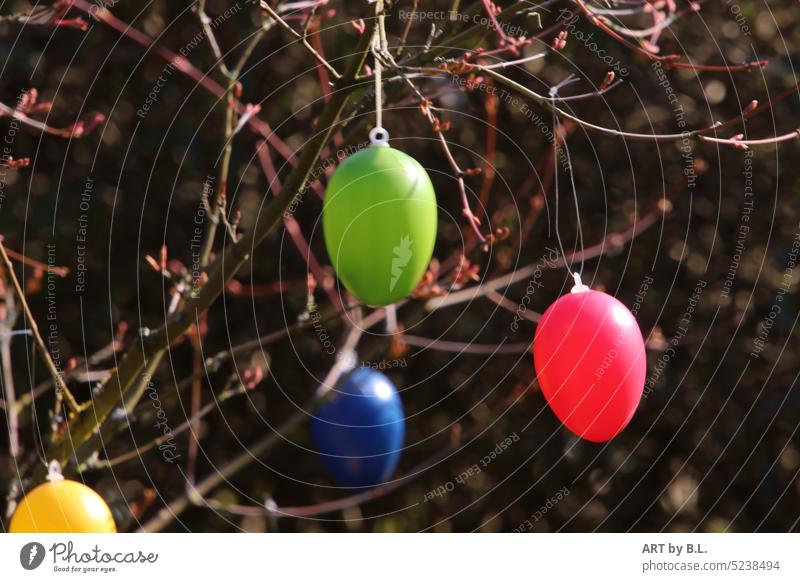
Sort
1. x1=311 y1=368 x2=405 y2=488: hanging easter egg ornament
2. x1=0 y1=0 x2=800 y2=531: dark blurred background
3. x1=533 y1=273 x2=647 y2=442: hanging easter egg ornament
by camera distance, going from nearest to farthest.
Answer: x1=533 y1=273 x2=647 y2=442: hanging easter egg ornament, x1=311 y1=368 x2=405 y2=488: hanging easter egg ornament, x1=0 y1=0 x2=800 y2=531: dark blurred background

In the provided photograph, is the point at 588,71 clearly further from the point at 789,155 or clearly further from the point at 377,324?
the point at 377,324

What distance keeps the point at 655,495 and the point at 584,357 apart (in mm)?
2622

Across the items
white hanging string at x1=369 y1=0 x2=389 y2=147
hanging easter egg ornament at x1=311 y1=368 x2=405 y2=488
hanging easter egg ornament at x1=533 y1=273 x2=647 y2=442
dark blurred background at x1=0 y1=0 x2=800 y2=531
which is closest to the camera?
white hanging string at x1=369 y1=0 x2=389 y2=147

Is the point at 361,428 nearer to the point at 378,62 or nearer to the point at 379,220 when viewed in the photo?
the point at 379,220

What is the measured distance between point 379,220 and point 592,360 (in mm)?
424

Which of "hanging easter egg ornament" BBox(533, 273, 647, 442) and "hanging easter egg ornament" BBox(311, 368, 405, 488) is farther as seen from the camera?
"hanging easter egg ornament" BBox(311, 368, 405, 488)

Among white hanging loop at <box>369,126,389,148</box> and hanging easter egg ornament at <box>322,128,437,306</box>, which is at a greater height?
white hanging loop at <box>369,126,389,148</box>

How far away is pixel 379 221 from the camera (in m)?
1.64

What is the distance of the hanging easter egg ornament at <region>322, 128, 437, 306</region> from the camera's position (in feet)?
5.32
